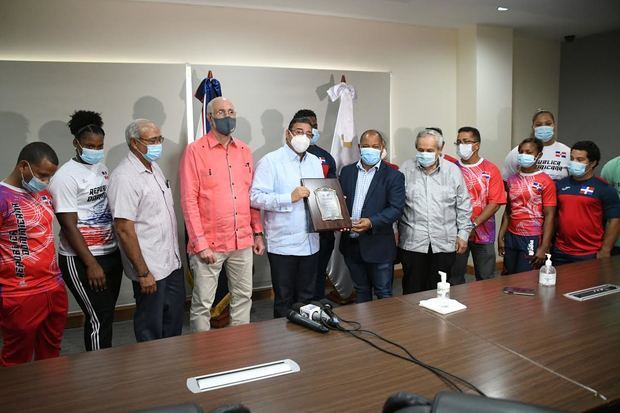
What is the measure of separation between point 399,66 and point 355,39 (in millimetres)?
634

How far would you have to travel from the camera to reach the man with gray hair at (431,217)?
3176 millimetres

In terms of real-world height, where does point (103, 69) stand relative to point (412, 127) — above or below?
above

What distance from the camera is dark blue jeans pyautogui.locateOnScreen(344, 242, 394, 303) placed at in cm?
327

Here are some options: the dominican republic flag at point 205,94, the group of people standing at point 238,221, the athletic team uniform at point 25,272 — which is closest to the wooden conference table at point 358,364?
the athletic team uniform at point 25,272

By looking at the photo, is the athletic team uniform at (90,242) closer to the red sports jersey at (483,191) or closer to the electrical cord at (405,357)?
the electrical cord at (405,357)

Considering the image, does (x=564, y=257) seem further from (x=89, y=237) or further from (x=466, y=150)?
(x=89, y=237)

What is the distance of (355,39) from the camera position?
4938mm

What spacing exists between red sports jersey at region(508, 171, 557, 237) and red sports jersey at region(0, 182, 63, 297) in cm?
314

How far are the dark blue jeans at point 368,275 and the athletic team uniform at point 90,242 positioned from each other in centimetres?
157

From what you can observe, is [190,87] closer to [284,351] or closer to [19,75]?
[19,75]

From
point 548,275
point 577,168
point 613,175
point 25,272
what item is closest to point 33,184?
point 25,272

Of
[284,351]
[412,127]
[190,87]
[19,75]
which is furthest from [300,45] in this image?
[284,351]

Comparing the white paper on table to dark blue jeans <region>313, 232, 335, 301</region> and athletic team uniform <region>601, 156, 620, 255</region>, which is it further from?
athletic team uniform <region>601, 156, 620, 255</region>

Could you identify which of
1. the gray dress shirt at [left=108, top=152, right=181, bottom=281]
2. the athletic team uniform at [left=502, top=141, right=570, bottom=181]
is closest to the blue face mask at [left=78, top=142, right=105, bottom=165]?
the gray dress shirt at [left=108, top=152, right=181, bottom=281]
